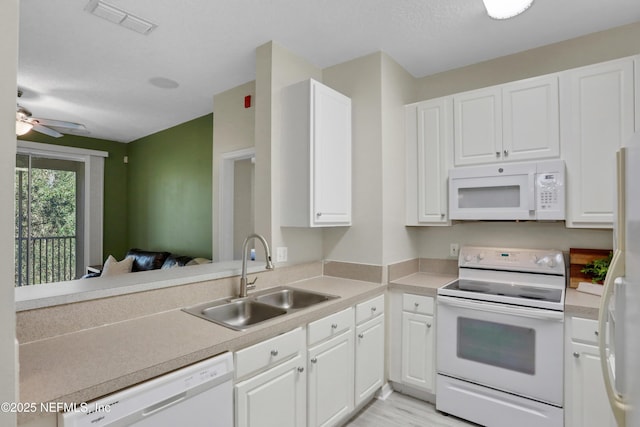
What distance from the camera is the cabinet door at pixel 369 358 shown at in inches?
86.0

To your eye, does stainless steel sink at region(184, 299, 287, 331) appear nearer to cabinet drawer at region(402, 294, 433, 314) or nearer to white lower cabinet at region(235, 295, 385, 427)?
white lower cabinet at region(235, 295, 385, 427)

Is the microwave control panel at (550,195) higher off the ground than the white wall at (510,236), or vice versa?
the microwave control panel at (550,195)

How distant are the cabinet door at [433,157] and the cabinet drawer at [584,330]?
3.42ft

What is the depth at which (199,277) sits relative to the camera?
189cm

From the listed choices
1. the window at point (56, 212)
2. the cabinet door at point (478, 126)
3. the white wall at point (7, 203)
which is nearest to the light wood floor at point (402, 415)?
the cabinet door at point (478, 126)

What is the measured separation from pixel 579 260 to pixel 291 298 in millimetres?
1985

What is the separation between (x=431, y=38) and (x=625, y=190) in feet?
5.93

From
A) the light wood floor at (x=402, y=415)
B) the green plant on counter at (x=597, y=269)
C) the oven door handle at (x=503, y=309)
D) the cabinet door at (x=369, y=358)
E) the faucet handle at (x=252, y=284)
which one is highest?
the green plant on counter at (x=597, y=269)

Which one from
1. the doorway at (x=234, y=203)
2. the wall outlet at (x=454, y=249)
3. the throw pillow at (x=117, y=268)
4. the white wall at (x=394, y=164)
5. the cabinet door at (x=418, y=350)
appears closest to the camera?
the cabinet door at (x=418, y=350)

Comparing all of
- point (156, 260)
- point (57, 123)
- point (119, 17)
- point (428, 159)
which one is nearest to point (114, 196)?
point (156, 260)

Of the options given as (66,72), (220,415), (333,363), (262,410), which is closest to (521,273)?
→ (333,363)

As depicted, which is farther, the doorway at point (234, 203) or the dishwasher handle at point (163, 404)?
the doorway at point (234, 203)

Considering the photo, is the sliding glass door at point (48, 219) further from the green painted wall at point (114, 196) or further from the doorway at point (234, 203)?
the doorway at point (234, 203)

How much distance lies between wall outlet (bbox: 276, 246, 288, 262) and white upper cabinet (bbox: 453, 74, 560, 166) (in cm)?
151
